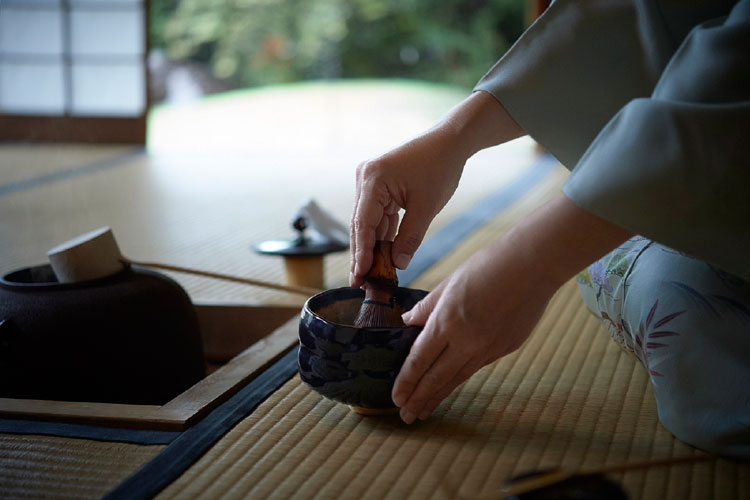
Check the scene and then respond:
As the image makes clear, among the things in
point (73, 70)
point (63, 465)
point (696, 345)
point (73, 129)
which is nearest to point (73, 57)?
point (73, 70)

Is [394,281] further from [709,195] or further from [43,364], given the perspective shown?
[43,364]

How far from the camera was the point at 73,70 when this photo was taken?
5.18m

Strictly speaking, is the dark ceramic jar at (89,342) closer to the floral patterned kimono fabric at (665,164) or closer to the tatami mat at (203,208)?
the tatami mat at (203,208)

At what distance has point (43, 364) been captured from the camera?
43.6 inches

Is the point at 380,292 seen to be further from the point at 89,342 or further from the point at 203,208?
the point at 203,208

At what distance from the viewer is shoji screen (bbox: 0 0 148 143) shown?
16.5ft

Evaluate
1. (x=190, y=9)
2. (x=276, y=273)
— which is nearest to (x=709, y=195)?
(x=276, y=273)

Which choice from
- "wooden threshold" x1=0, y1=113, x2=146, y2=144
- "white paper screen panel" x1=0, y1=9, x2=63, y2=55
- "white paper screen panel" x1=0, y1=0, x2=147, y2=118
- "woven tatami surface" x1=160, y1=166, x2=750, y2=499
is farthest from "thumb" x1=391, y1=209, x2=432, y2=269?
"white paper screen panel" x1=0, y1=9, x2=63, y2=55

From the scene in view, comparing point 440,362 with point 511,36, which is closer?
point 440,362

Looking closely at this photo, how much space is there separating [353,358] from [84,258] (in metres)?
0.52

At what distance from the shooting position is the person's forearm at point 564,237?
0.79 meters

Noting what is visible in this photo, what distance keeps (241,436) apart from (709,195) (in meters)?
0.59

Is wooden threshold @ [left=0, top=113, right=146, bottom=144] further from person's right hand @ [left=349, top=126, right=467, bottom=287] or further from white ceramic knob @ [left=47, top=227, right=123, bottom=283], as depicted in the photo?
person's right hand @ [left=349, top=126, right=467, bottom=287]

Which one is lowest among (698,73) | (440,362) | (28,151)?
(28,151)
